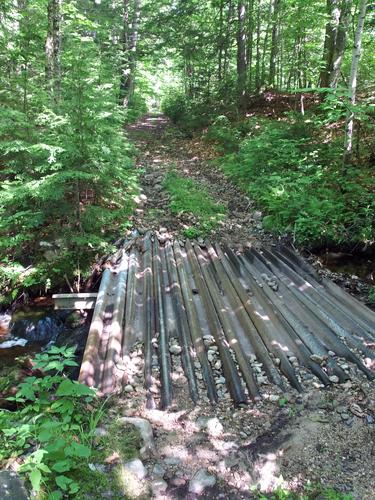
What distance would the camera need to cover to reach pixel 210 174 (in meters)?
13.0

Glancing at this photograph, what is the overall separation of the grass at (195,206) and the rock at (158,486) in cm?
589

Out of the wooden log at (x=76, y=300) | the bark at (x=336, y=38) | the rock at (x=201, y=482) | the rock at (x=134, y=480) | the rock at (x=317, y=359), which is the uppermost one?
the bark at (x=336, y=38)

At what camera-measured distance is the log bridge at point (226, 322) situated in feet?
14.4

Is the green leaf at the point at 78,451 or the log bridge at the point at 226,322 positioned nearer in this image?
the green leaf at the point at 78,451

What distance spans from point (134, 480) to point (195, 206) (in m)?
7.32

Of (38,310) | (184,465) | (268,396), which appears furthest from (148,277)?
(184,465)

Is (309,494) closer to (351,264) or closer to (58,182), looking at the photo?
(351,264)

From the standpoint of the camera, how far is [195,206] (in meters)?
9.55

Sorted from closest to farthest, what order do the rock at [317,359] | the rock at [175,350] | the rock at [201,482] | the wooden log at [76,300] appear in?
1. the rock at [201,482]
2. the rock at [317,359]
3. the rock at [175,350]
4. the wooden log at [76,300]

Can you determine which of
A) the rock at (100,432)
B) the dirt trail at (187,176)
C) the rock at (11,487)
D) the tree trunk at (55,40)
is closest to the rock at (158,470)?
the rock at (100,432)

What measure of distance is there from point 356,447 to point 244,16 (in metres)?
18.9

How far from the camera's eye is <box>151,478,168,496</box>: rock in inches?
117

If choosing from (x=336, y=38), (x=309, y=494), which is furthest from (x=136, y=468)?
(x=336, y=38)

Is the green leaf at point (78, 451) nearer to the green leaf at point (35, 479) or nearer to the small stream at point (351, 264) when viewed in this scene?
the green leaf at point (35, 479)
